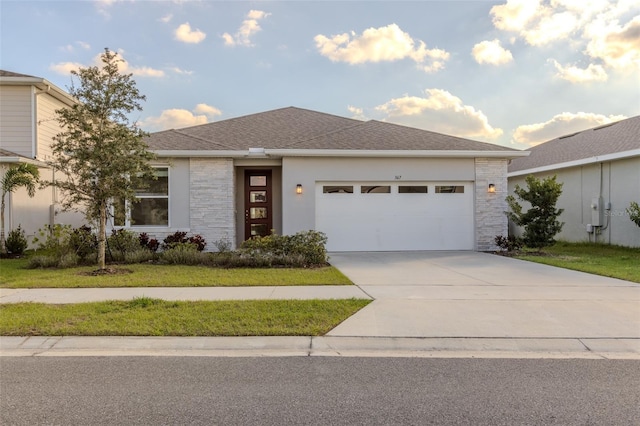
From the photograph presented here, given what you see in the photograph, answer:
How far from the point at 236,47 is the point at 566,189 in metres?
15.4

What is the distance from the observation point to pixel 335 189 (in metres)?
13.5

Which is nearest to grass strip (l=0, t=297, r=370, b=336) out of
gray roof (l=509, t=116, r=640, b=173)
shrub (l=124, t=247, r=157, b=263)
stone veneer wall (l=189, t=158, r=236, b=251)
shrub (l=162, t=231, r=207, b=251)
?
shrub (l=124, t=247, r=157, b=263)

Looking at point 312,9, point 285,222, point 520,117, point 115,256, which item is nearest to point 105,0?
point 312,9

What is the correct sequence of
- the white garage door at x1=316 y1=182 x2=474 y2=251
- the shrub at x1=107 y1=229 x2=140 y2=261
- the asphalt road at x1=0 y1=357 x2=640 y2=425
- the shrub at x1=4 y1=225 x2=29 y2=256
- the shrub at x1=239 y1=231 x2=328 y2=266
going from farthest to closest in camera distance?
1. the white garage door at x1=316 y1=182 x2=474 y2=251
2. the shrub at x1=4 y1=225 x2=29 y2=256
3. the shrub at x1=107 y1=229 x2=140 y2=261
4. the shrub at x1=239 y1=231 x2=328 y2=266
5. the asphalt road at x1=0 y1=357 x2=640 y2=425

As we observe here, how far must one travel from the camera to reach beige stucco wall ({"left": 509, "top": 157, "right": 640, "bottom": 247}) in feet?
47.5

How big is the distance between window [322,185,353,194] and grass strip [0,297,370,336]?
737cm

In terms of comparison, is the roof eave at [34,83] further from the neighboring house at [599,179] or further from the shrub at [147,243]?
the neighboring house at [599,179]

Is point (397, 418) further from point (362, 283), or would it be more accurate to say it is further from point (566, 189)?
point (566, 189)

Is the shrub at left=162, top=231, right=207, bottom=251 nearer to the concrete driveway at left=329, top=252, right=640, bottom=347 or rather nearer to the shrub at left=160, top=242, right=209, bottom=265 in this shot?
the shrub at left=160, top=242, right=209, bottom=265

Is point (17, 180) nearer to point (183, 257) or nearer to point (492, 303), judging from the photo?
point (183, 257)

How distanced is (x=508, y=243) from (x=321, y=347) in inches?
420

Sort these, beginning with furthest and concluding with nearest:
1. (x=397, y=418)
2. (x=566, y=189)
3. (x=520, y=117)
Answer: (x=566, y=189)
(x=520, y=117)
(x=397, y=418)

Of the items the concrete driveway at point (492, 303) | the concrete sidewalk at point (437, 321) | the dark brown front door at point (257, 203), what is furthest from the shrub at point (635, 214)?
the dark brown front door at point (257, 203)

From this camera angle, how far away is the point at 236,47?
15.0m
